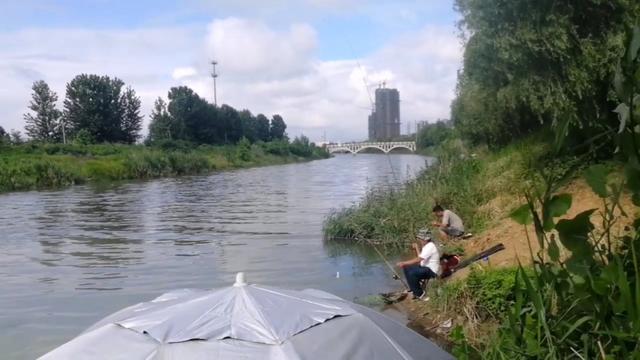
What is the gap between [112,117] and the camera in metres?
84.2

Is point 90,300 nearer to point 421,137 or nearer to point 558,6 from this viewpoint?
point 558,6

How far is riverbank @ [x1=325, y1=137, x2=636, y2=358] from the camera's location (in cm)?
906

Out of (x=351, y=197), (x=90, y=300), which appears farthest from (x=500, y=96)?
(x=351, y=197)

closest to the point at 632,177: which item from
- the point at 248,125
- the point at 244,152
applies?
the point at 244,152

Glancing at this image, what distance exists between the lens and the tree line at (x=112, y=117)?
261ft

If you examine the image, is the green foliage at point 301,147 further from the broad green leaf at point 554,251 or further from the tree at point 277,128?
the broad green leaf at point 554,251

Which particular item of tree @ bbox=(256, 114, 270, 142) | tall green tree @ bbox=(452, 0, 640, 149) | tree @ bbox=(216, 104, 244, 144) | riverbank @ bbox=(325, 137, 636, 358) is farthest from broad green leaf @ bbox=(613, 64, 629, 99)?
tree @ bbox=(256, 114, 270, 142)

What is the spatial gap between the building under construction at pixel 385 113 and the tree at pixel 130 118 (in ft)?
252

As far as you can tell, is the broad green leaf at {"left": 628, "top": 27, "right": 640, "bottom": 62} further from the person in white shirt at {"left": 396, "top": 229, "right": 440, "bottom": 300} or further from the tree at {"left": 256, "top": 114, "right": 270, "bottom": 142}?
the tree at {"left": 256, "top": 114, "right": 270, "bottom": 142}

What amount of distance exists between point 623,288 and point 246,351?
223 centimetres

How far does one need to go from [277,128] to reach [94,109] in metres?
64.6

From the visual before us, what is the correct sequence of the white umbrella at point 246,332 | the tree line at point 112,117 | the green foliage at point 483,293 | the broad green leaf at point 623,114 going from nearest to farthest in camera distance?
1. the broad green leaf at point 623,114
2. the white umbrella at point 246,332
3. the green foliage at point 483,293
4. the tree line at point 112,117

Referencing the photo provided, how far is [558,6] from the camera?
1538 cm

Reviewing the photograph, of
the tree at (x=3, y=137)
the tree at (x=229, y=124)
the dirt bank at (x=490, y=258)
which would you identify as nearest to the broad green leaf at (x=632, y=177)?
the dirt bank at (x=490, y=258)
